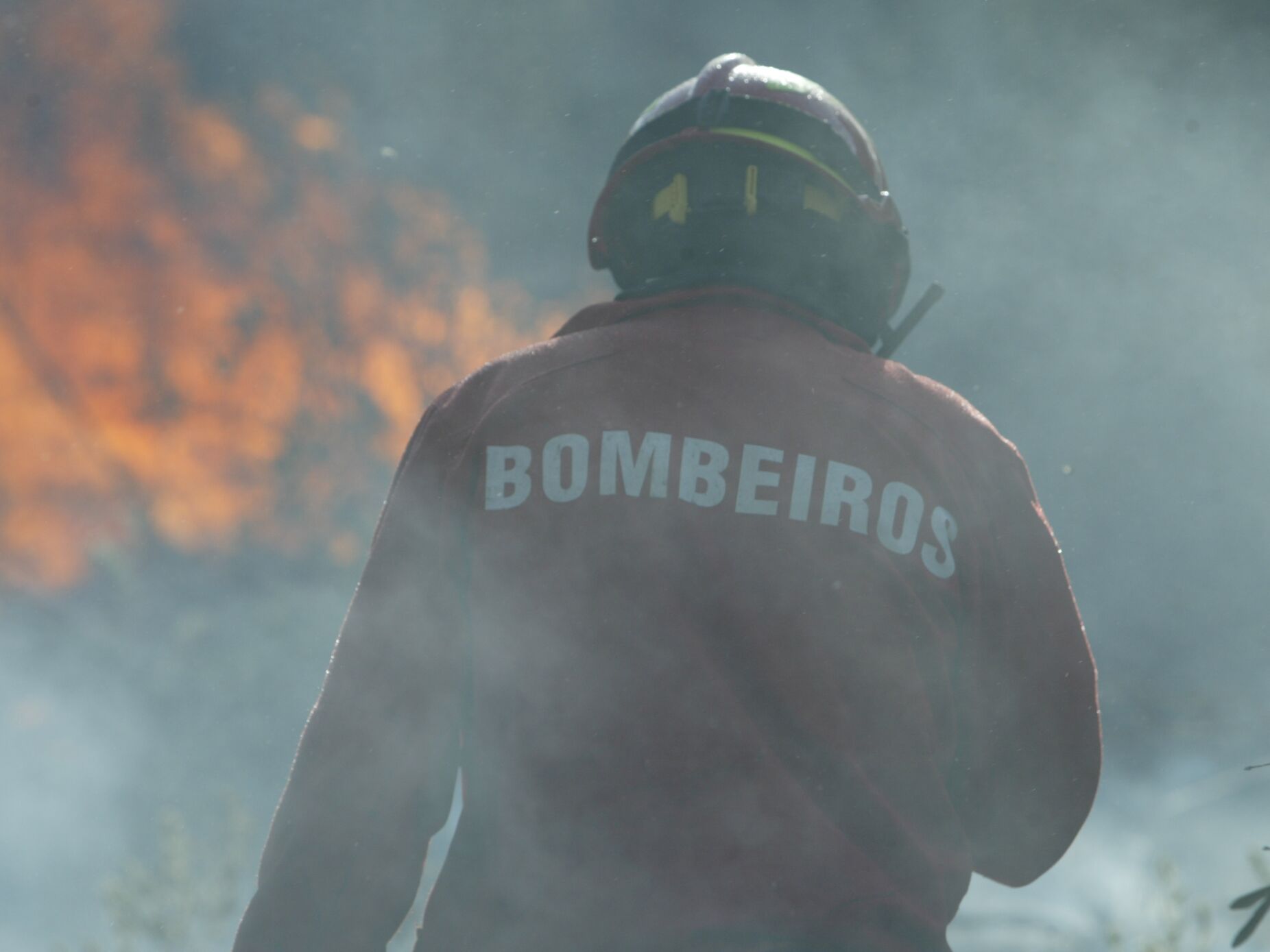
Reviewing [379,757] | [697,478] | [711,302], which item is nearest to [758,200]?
[711,302]

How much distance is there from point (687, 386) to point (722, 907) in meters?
1.14

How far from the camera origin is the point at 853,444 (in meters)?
2.64

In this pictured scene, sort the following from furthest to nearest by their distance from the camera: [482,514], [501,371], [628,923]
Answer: [501,371] → [482,514] → [628,923]

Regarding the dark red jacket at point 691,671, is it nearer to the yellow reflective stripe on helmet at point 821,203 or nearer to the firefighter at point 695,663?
the firefighter at point 695,663

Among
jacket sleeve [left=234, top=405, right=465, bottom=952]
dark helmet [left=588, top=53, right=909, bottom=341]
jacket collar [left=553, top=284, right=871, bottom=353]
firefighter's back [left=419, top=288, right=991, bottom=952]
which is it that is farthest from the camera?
dark helmet [left=588, top=53, right=909, bottom=341]

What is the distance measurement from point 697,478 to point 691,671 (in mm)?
426

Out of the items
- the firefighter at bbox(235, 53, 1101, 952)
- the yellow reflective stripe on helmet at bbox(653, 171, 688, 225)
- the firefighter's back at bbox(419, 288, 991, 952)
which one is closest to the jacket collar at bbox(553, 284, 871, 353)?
the firefighter at bbox(235, 53, 1101, 952)

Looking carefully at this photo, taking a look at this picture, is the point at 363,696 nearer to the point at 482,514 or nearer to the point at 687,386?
the point at 482,514

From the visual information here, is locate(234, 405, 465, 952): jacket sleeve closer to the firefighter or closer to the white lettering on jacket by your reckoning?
the firefighter

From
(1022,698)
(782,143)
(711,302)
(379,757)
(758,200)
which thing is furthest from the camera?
(782,143)

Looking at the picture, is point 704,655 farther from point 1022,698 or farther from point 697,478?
point 1022,698

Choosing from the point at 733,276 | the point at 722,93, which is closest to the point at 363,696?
the point at 733,276

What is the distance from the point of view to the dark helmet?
3115 millimetres

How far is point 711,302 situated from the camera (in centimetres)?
295
